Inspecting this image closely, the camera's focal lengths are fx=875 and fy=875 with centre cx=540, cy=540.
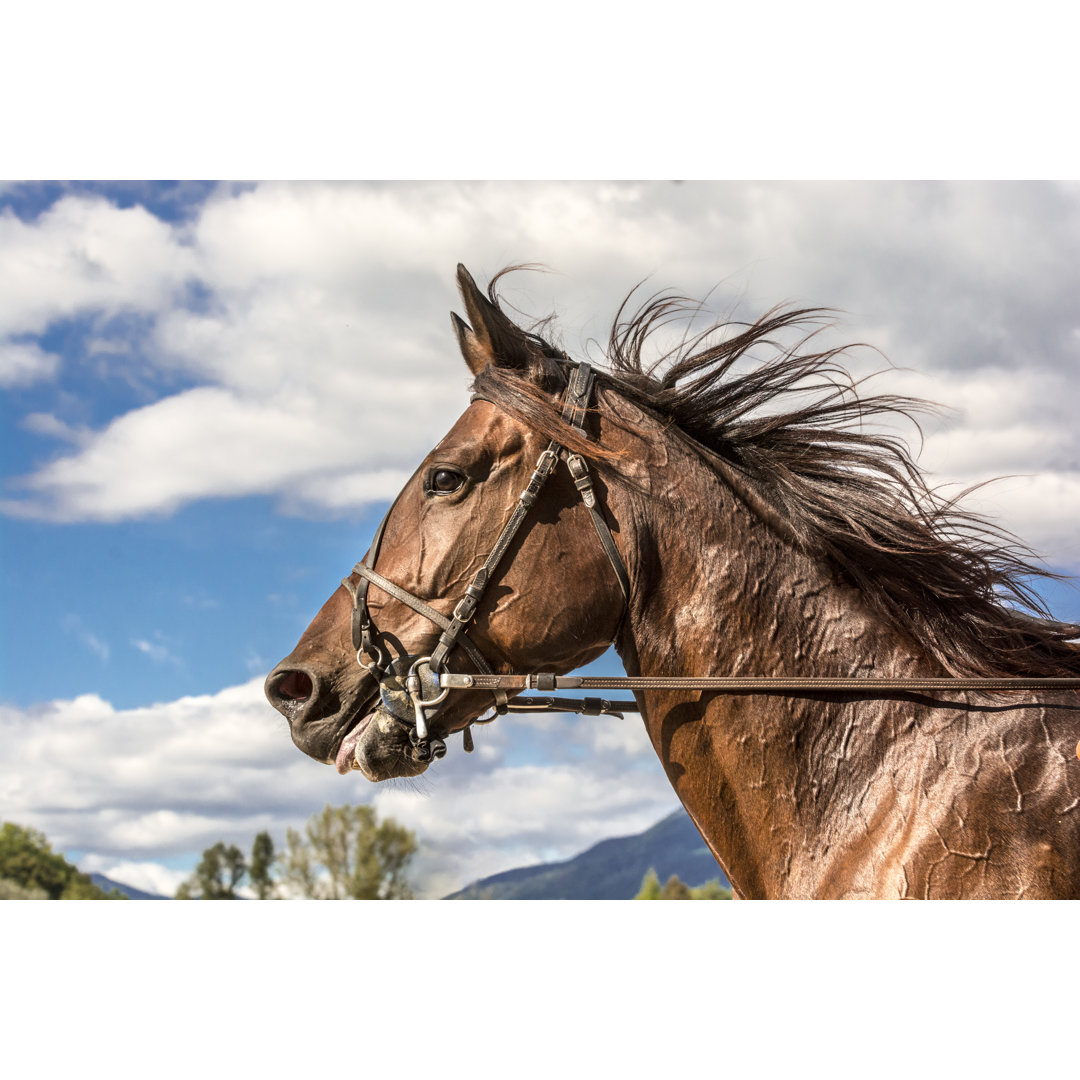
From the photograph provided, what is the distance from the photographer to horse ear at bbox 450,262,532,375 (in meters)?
3.55

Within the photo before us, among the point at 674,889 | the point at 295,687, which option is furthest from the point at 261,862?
the point at 295,687

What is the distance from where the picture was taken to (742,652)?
320 cm

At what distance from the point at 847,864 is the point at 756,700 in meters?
0.61

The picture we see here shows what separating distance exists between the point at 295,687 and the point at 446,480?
102cm

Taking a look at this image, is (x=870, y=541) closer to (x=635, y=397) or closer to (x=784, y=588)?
(x=784, y=588)

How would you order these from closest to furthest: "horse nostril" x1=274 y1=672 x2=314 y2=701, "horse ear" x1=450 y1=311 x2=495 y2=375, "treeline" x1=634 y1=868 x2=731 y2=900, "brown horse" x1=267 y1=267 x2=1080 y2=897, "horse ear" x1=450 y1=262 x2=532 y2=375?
"brown horse" x1=267 y1=267 x2=1080 y2=897, "horse nostril" x1=274 y1=672 x2=314 y2=701, "horse ear" x1=450 y1=262 x2=532 y2=375, "horse ear" x1=450 y1=311 x2=495 y2=375, "treeline" x1=634 y1=868 x2=731 y2=900

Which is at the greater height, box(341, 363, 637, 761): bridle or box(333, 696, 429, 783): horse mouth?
box(341, 363, 637, 761): bridle

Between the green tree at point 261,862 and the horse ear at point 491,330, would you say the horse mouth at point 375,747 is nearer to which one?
the horse ear at point 491,330

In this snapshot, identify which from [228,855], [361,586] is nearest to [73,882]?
[228,855]

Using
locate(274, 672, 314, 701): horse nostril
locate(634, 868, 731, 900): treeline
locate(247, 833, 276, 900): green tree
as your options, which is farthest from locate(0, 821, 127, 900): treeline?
locate(274, 672, 314, 701): horse nostril

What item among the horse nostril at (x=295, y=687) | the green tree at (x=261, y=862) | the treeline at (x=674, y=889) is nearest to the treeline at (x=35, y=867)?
the green tree at (x=261, y=862)

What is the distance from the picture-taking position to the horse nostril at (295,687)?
11.3 feet

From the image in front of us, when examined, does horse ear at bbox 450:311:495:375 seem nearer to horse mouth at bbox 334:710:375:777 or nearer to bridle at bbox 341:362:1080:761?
bridle at bbox 341:362:1080:761

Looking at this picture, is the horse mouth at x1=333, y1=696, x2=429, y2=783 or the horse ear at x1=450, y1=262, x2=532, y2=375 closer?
the horse mouth at x1=333, y1=696, x2=429, y2=783
